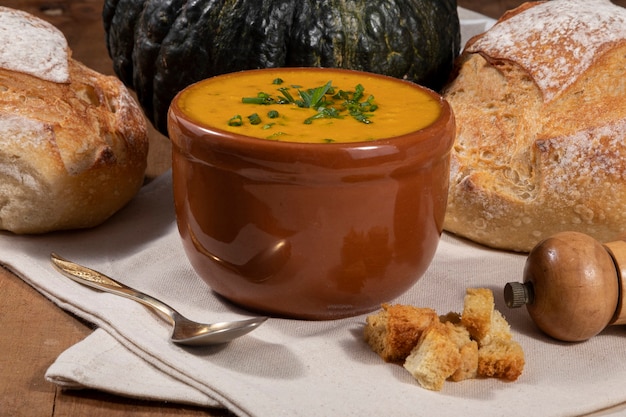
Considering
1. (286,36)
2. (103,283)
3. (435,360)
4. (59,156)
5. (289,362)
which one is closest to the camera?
(435,360)

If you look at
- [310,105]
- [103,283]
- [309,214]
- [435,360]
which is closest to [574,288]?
[435,360]

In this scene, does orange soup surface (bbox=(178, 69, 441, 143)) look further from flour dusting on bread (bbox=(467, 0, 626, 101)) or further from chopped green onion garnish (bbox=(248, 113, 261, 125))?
flour dusting on bread (bbox=(467, 0, 626, 101))

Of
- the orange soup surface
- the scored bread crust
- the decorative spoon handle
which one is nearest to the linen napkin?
the decorative spoon handle

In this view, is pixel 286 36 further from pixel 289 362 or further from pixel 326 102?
pixel 289 362

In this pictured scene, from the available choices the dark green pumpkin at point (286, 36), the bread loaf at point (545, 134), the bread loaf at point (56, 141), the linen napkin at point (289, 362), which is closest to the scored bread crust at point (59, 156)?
the bread loaf at point (56, 141)

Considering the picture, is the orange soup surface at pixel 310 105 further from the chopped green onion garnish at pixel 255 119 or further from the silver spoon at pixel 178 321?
the silver spoon at pixel 178 321
